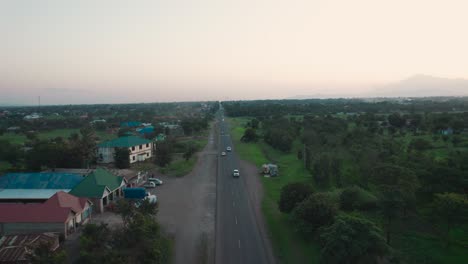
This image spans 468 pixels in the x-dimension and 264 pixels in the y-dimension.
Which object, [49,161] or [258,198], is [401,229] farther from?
[49,161]

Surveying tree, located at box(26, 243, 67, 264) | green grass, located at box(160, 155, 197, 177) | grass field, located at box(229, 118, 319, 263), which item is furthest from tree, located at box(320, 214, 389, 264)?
green grass, located at box(160, 155, 197, 177)

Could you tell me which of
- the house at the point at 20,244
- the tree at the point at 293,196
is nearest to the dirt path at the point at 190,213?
the tree at the point at 293,196

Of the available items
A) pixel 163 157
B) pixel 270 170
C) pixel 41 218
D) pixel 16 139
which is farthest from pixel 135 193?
pixel 16 139

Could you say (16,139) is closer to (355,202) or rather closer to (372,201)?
(355,202)

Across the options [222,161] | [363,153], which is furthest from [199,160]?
[363,153]

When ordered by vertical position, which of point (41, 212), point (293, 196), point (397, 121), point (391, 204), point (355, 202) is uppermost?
point (397, 121)

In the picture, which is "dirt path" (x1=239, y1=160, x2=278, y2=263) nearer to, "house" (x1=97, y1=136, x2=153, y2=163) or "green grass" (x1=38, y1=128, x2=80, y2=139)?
"house" (x1=97, y1=136, x2=153, y2=163)
